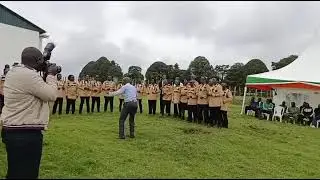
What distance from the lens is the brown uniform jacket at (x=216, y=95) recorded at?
17359mm

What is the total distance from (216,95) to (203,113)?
4.83ft

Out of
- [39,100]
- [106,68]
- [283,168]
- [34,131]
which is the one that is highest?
[106,68]

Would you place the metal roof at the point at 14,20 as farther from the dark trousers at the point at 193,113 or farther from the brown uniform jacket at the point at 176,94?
the dark trousers at the point at 193,113

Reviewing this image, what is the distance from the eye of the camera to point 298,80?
24.5 metres

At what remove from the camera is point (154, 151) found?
11297 mm

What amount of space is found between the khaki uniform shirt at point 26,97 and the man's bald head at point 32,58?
7 cm

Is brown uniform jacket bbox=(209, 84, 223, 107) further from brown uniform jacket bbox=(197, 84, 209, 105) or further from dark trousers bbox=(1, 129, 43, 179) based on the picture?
dark trousers bbox=(1, 129, 43, 179)

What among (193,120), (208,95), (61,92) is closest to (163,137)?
(208,95)

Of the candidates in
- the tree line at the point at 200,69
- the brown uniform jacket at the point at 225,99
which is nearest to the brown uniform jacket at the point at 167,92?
the brown uniform jacket at the point at 225,99

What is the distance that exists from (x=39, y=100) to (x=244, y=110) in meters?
23.2

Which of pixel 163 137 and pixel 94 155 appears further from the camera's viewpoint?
pixel 163 137

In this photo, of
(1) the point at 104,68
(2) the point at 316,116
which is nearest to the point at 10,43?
(2) the point at 316,116

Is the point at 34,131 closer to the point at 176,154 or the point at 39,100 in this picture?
the point at 39,100

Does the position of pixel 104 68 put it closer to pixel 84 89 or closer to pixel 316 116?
pixel 84 89
